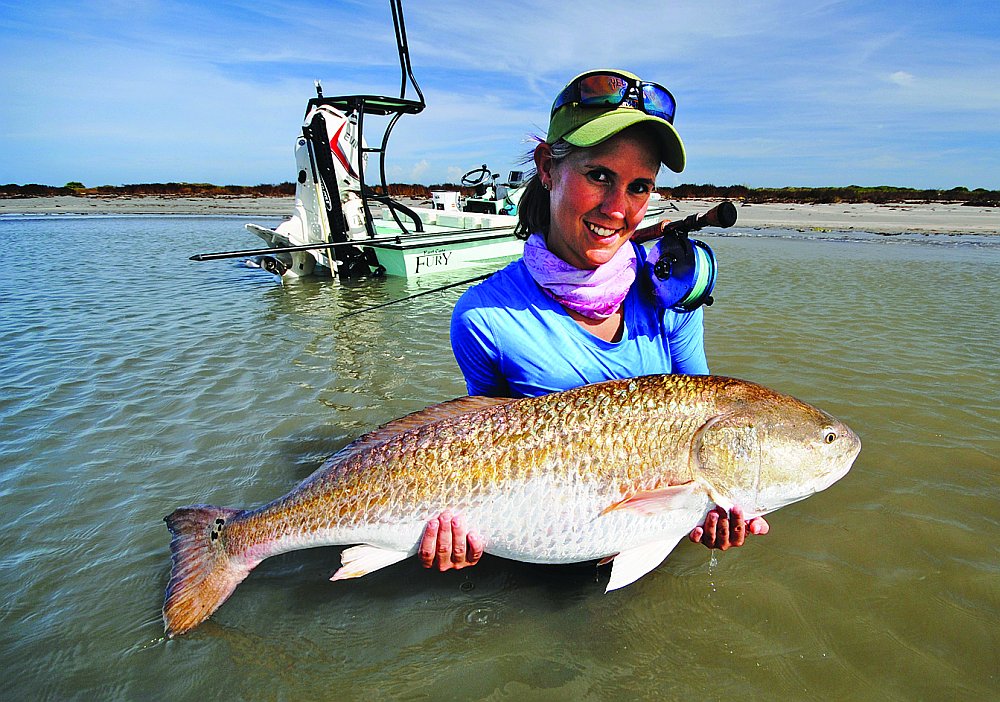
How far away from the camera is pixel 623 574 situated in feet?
7.80

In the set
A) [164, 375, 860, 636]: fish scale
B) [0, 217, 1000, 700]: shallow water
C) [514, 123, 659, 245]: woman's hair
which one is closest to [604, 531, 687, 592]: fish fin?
[164, 375, 860, 636]: fish scale

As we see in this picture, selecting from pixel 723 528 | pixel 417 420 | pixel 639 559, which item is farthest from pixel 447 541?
pixel 723 528

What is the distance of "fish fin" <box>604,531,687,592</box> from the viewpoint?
7.80 ft

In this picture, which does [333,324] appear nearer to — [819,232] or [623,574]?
[623,574]

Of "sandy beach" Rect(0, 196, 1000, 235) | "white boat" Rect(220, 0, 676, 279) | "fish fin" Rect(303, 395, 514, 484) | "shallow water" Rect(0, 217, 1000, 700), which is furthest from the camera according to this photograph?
"sandy beach" Rect(0, 196, 1000, 235)

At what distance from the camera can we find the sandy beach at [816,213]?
27.6m

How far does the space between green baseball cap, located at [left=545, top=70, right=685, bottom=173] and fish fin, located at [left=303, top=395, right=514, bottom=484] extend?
122 cm

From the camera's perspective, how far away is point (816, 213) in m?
36.7

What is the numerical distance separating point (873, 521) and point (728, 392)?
1.87 meters

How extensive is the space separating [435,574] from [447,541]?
0.85 meters

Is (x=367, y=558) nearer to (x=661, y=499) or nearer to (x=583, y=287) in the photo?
(x=661, y=499)

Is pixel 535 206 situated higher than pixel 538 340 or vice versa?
pixel 535 206

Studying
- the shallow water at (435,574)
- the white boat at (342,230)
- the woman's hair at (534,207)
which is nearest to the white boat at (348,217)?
the white boat at (342,230)

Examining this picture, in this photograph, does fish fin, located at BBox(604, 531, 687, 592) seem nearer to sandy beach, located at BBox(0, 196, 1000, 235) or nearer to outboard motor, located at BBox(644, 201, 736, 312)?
outboard motor, located at BBox(644, 201, 736, 312)
